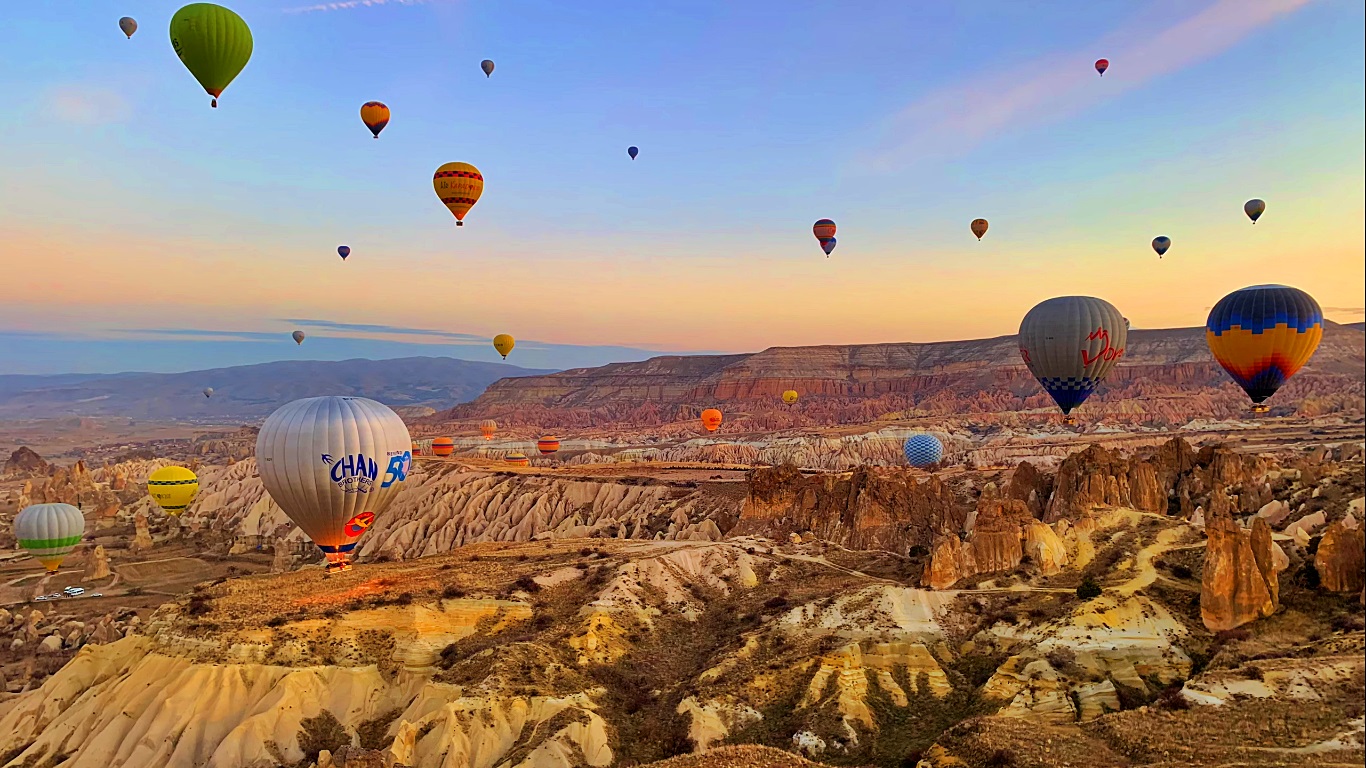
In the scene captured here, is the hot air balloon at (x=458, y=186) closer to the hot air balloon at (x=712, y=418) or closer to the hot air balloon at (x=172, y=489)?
the hot air balloon at (x=172, y=489)

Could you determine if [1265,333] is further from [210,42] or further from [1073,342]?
[210,42]

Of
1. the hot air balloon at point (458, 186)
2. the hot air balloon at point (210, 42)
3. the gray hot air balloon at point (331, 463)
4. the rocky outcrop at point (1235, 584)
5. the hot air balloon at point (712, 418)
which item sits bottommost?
the hot air balloon at point (712, 418)

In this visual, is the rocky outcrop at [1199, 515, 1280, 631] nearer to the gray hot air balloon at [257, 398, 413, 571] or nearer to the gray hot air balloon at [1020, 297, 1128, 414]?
the gray hot air balloon at [1020, 297, 1128, 414]

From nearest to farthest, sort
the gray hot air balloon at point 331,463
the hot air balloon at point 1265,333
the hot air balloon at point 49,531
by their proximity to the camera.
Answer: the gray hot air balloon at point 331,463 → the hot air balloon at point 1265,333 → the hot air balloon at point 49,531

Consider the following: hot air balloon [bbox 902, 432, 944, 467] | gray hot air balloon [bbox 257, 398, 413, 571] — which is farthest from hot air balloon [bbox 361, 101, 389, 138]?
hot air balloon [bbox 902, 432, 944, 467]

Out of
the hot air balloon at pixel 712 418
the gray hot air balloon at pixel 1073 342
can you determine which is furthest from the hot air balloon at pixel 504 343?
the gray hot air balloon at pixel 1073 342
